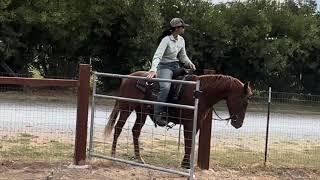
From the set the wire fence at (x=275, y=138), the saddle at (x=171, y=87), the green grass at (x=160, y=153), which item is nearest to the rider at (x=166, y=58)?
the saddle at (x=171, y=87)

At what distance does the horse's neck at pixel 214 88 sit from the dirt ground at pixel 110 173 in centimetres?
118

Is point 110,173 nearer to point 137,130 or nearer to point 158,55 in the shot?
point 137,130

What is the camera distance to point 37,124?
43.8 ft

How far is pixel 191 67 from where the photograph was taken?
9.59 m

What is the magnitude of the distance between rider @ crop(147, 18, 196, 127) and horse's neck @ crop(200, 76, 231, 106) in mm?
595

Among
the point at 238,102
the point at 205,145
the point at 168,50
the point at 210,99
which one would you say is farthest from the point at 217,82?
the point at 205,145

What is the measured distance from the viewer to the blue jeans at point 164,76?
28.6 ft

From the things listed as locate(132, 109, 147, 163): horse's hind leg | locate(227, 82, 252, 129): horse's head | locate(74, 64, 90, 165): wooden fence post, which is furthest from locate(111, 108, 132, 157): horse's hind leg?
locate(227, 82, 252, 129): horse's head

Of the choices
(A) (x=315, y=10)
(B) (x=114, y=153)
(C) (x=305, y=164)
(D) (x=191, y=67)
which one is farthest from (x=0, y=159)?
(A) (x=315, y=10)

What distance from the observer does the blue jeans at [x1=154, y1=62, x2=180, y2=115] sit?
343 inches

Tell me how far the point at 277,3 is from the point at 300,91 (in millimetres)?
4154

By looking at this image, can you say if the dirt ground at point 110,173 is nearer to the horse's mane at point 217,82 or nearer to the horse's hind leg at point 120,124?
the horse's hind leg at point 120,124

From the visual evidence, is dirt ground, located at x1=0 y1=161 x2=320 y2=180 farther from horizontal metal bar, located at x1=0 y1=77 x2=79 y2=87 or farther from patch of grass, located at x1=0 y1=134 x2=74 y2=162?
horizontal metal bar, located at x1=0 y1=77 x2=79 y2=87

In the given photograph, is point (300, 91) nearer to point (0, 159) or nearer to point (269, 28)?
point (269, 28)
